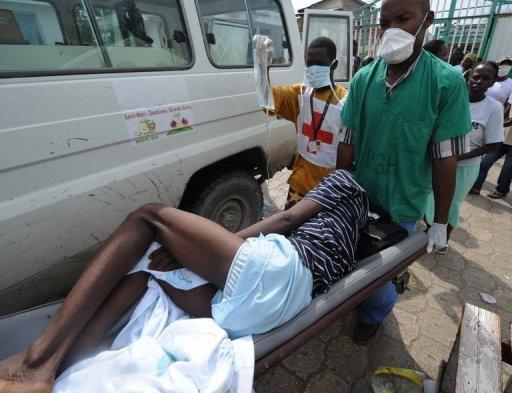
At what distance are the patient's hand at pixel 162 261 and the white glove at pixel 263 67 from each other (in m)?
1.21

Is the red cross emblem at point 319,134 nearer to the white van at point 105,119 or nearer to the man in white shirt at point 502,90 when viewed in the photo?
the white van at point 105,119

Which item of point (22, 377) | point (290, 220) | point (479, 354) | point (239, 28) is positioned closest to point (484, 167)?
point (479, 354)

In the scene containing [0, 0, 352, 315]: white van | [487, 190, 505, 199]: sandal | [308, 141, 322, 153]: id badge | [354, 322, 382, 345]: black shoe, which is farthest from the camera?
[487, 190, 505, 199]: sandal

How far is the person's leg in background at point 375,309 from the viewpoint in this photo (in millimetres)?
1910

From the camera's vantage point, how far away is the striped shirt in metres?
1.46

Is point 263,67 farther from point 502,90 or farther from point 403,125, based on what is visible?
point 502,90

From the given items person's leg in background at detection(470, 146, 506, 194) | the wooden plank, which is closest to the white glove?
the wooden plank

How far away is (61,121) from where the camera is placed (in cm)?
155

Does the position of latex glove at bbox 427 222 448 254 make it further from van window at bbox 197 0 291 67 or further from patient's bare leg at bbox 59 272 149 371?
van window at bbox 197 0 291 67

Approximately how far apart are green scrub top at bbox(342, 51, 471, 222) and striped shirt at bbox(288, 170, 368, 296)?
0.74 ft

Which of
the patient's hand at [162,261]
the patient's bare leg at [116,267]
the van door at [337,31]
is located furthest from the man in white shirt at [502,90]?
the patient's hand at [162,261]

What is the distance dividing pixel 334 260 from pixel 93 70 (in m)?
1.56

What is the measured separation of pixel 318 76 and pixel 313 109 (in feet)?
0.72

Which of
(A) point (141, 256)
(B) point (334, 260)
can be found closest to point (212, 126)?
(A) point (141, 256)
